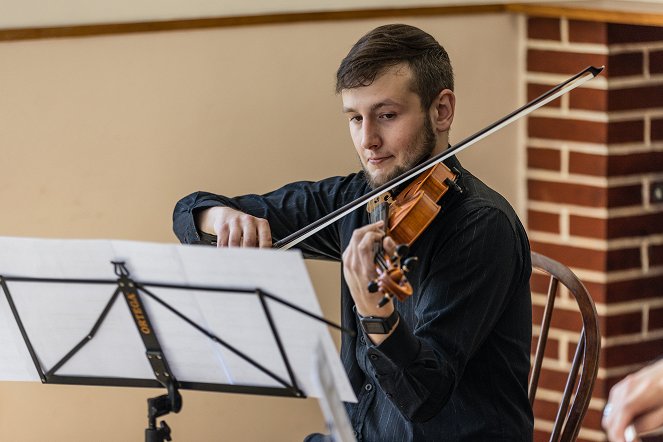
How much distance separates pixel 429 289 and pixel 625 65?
43.1 inches

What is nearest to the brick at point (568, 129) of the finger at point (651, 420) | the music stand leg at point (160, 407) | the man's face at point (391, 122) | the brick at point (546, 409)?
the brick at point (546, 409)

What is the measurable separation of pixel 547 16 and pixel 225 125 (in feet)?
2.58

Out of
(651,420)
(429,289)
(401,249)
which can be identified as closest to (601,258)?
(429,289)

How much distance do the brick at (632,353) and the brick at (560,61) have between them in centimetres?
63

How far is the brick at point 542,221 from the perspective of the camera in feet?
8.75

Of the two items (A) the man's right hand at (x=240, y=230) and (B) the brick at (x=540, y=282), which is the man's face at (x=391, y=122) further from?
(B) the brick at (x=540, y=282)

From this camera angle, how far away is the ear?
1.77 metres

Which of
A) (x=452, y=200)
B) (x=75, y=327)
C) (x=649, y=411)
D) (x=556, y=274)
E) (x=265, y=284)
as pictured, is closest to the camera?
(x=649, y=411)

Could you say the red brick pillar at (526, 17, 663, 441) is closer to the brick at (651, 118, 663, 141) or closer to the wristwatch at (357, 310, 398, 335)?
the brick at (651, 118, 663, 141)

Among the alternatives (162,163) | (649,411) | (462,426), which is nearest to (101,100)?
(162,163)

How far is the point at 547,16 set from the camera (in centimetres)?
259

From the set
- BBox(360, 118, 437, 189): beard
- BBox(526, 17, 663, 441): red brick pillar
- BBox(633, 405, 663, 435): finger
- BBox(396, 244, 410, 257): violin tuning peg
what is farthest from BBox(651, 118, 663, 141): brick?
BBox(633, 405, 663, 435): finger

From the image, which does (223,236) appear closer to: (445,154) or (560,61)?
(445,154)

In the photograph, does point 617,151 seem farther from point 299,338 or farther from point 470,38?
point 299,338
